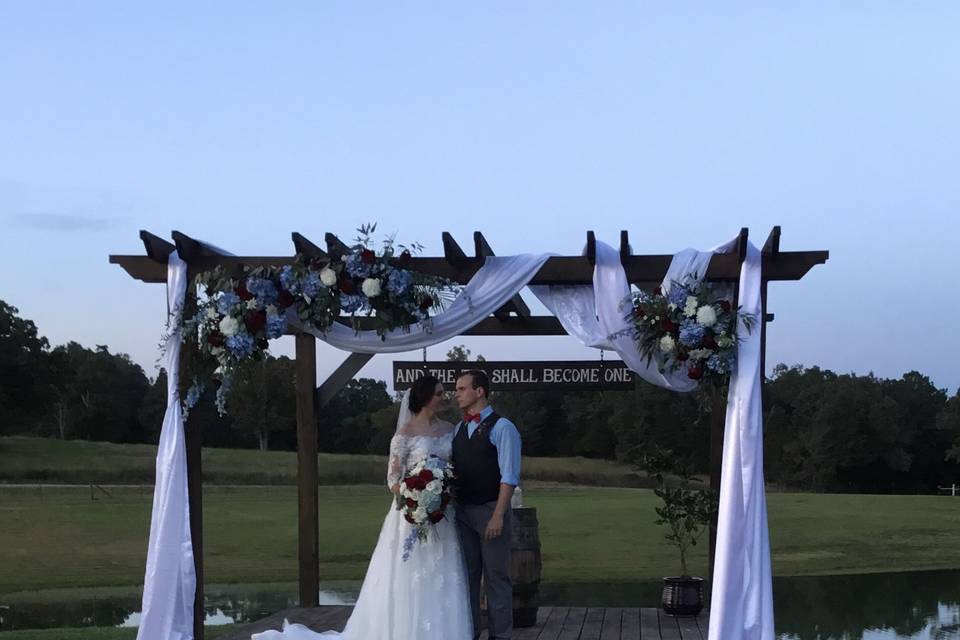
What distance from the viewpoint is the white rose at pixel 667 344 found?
7.11m

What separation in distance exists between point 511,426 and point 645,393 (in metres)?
31.7

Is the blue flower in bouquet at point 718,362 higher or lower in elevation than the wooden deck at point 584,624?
higher

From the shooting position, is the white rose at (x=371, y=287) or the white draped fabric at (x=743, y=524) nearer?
the white draped fabric at (x=743, y=524)

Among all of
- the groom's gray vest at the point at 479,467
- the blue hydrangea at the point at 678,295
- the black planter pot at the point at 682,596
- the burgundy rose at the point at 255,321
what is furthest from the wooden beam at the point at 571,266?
the black planter pot at the point at 682,596

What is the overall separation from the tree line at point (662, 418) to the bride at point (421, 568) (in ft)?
91.5

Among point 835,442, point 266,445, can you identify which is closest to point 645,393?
point 835,442

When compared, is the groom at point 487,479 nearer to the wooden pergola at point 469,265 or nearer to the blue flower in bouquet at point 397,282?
the blue flower in bouquet at point 397,282

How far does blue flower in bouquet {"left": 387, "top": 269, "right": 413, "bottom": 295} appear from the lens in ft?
24.6

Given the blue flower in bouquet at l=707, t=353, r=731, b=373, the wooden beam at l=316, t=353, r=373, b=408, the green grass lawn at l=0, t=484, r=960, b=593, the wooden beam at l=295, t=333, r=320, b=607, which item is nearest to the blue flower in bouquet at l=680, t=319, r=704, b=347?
the blue flower in bouquet at l=707, t=353, r=731, b=373

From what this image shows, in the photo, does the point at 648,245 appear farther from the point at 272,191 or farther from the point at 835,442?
the point at 835,442

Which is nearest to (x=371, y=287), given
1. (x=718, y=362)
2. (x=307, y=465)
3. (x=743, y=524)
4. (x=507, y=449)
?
(x=507, y=449)

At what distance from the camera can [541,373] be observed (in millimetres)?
9414

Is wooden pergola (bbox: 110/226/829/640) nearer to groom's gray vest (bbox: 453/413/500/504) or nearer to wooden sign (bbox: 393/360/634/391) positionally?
groom's gray vest (bbox: 453/413/500/504)

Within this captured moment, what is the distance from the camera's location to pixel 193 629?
7.53 metres
